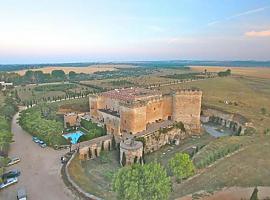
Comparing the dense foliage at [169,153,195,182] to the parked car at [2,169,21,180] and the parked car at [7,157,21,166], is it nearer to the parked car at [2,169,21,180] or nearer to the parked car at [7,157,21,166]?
the parked car at [2,169,21,180]

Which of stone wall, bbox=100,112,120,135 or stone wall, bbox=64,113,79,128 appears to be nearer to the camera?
stone wall, bbox=100,112,120,135

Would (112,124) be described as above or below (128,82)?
above

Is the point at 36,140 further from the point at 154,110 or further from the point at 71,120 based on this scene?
the point at 154,110

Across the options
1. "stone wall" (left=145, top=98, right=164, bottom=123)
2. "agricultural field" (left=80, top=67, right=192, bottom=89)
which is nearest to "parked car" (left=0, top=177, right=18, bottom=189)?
"stone wall" (left=145, top=98, right=164, bottom=123)

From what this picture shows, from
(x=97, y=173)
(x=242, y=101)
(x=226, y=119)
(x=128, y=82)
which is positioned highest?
(x=128, y=82)

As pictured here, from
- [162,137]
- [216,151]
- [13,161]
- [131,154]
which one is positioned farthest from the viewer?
[162,137]

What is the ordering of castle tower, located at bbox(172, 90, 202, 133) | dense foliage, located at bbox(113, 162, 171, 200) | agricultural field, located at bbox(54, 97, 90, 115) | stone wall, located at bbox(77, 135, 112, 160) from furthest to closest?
1. agricultural field, located at bbox(54, 97, 90, 115)
2. castle tower, located at bbox(172, 90, 202, 133)
3. stone wall, located at bbox(77, 135, 112, 160)
4. dense foliage, located at bbox(113, 162, 171, 200)

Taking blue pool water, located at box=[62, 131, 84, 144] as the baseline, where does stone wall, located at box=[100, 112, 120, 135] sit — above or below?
above

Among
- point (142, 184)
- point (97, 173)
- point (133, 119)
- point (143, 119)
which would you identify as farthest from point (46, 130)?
point (142, 184)
